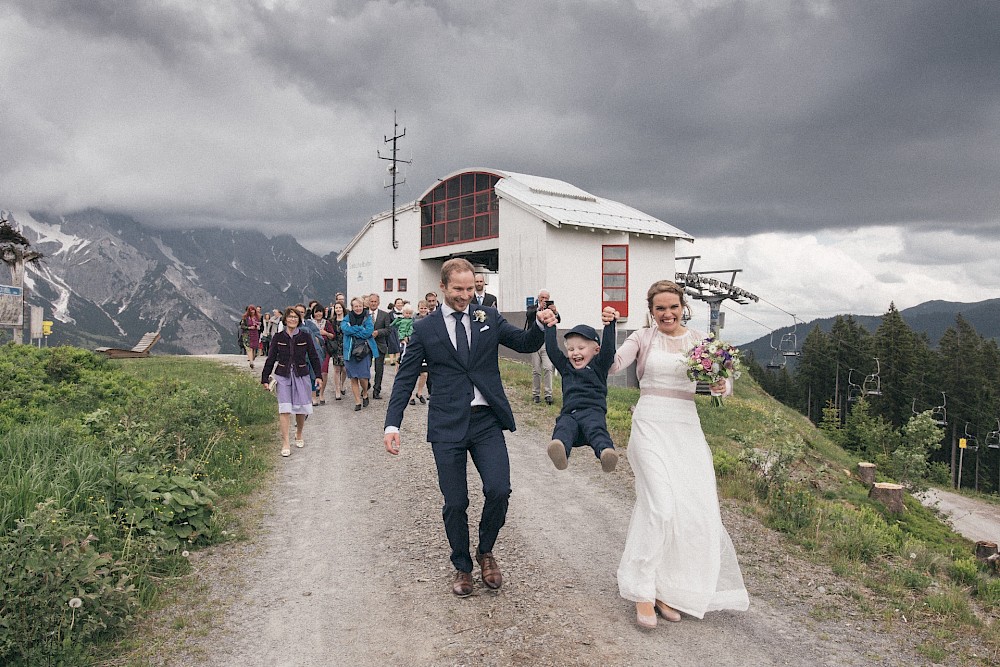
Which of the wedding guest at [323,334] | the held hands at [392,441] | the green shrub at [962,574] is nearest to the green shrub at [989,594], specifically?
the green shrub at [962,574]

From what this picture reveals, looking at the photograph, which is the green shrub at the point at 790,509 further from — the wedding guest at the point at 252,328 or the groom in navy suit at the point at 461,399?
the wedding guest at the point at 252,328

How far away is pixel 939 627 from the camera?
444 cm

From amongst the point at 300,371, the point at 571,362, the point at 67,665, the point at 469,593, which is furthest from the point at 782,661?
the point at 300,371

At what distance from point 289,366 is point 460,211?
2347 cm

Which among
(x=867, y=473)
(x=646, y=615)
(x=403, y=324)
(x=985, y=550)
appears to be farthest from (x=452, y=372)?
(x=867, y=473)

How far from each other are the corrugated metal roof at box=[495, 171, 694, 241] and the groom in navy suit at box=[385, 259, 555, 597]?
21.5m

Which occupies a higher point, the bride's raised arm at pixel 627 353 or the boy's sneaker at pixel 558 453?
the bride's raised arm at pixel 627 353

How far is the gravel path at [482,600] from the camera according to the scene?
3961 millimetres

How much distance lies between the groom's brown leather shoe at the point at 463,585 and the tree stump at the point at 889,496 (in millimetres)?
12341

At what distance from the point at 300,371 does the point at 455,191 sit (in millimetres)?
24181

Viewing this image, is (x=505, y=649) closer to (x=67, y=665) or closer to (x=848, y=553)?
(x=67, y=665)

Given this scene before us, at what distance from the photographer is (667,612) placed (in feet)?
14.1

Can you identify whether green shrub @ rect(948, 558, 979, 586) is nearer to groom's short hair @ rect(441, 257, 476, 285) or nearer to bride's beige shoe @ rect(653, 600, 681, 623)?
bride's beige shoe @ rect(653, 600, 681, 623)

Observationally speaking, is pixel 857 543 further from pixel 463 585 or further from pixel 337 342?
pixel 337 342
